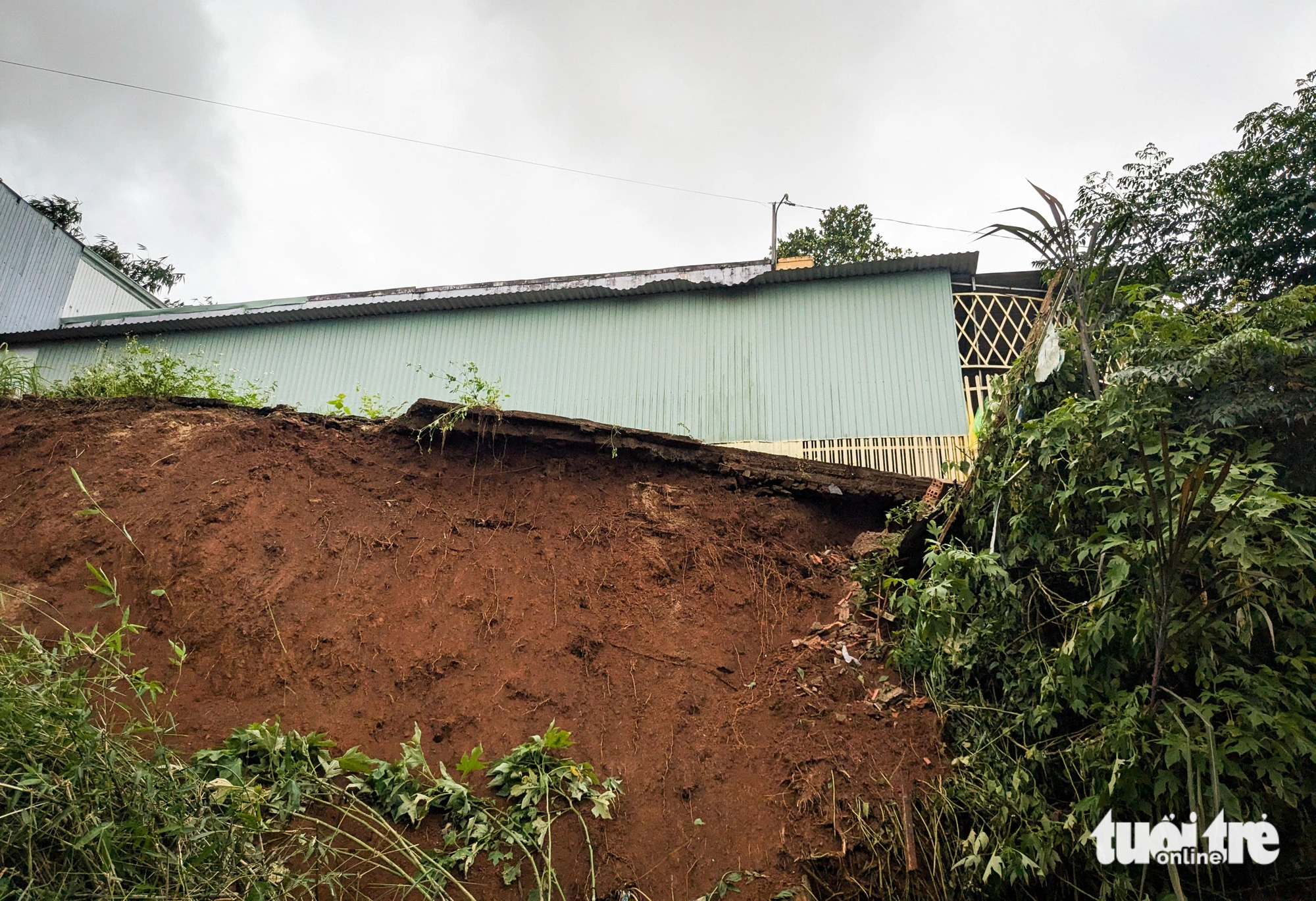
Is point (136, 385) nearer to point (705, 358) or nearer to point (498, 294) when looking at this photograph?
point (498, 294)

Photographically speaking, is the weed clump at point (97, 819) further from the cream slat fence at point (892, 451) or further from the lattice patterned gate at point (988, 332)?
the lattice patterned gate at point (988, 332)

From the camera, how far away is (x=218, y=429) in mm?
6891

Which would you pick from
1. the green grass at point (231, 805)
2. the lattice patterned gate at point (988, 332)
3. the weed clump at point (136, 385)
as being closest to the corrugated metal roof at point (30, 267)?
the weed clump at point (136, 385)

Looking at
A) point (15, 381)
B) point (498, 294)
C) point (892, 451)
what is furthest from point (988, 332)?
point (15, 381)

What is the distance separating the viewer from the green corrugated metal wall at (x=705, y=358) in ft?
35.2

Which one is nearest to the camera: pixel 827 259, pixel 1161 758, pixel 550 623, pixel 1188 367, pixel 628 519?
pixel 1161 758

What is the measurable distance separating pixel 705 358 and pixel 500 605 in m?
6.53

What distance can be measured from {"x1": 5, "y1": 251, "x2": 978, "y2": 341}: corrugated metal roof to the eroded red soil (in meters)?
5.69

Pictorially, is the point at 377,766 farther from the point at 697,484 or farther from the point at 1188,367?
the point at 1188,367

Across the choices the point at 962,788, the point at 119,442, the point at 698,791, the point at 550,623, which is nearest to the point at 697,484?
the point at 550,623

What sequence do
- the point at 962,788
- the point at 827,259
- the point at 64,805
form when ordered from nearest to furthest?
the point at 64,805 → the point at 962,788 → the point at 827,259

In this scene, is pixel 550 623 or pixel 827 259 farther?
pixel 827 259

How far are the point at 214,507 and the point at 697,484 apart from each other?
3.93 meters

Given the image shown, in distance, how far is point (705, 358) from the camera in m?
11.4
